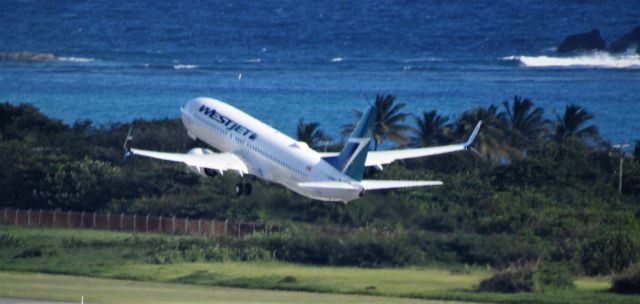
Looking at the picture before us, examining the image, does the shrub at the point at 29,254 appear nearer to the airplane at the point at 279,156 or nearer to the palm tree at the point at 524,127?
the airplane at the point at 279,156

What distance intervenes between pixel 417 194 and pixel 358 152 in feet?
61.4

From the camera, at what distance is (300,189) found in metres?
86.5

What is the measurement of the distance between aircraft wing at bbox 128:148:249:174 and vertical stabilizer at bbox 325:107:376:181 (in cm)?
1084

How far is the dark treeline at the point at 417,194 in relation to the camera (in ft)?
300

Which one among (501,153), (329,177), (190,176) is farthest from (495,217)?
(501,153)

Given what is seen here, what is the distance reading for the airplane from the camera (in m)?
84.6

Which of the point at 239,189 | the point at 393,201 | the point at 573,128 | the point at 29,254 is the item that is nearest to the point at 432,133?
the point at 573,128

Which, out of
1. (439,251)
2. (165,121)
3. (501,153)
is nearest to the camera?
(439,251)

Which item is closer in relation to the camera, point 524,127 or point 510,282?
point 510,282

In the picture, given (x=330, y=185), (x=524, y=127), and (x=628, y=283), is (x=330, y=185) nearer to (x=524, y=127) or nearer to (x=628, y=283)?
(x=628, y=283)

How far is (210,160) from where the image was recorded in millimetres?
95375

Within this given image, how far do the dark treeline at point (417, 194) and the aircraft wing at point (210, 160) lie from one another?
1756 mm

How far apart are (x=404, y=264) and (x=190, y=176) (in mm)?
29871

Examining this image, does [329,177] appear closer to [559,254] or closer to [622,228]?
[559,254]
